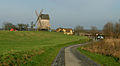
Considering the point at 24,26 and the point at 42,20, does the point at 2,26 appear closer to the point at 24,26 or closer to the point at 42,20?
the point at 24,26

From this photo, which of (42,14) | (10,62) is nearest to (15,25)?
(42,14)

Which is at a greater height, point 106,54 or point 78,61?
point 78,61


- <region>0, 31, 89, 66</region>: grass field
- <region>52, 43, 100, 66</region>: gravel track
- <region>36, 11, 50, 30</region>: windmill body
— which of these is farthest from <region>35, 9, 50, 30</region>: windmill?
<region>52, 43, 100, 66</region>: gravel track

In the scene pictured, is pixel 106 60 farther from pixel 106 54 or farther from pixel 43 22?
pixel 43 22

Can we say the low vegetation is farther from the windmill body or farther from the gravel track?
the windmill body

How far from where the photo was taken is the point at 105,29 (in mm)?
68125

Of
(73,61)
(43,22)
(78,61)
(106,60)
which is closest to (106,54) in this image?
(106,60)

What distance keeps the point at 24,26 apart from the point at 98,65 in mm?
103162

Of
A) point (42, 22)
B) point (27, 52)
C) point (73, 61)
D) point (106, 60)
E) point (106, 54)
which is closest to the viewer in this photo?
point (73, 61)

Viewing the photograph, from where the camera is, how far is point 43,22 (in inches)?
3349

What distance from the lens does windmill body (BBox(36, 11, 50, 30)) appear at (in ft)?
279

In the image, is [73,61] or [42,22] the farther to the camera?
[42,22]

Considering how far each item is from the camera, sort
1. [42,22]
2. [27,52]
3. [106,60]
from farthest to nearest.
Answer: [42,22], [27,52], [106,60]

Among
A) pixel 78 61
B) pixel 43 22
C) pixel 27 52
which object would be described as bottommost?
pixel 78 61
